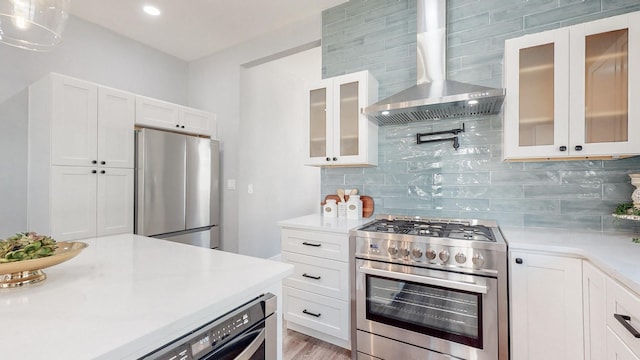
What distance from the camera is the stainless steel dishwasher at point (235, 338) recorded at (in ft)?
2.24

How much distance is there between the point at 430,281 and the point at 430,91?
128cm

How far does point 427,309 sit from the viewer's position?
1682mm

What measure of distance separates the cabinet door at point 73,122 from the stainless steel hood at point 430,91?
2.39 meters

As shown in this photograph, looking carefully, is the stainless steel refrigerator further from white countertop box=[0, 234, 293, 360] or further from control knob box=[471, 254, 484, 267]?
control knob box=[471, 254, 484, 267]

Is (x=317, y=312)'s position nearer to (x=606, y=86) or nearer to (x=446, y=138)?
(x=446, y=138)

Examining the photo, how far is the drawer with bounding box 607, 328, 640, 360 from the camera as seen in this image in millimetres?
999

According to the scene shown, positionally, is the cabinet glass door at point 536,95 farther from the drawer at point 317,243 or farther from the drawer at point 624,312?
the drawer at point 317,243

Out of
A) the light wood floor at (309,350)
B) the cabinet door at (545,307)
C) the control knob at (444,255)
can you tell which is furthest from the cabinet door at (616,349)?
the light wood floor at (309,350)

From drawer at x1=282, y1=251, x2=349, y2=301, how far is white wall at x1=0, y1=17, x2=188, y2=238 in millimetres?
2424

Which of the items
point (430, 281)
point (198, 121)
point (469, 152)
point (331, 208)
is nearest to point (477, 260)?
point (430, 281)

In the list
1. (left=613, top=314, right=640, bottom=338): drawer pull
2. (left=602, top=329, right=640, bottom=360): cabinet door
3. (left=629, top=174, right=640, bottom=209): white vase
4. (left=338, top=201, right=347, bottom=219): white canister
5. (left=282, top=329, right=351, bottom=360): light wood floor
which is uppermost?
(left=629, top=174, right=640, bottom=209): white vase

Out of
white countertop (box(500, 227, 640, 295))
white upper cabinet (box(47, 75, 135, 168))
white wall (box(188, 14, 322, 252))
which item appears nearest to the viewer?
white countertop (box(500, 227, 640, 295))

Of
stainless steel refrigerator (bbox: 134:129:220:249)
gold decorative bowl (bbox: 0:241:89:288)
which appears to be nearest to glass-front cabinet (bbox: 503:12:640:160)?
gold decorative bowl (bbox: 0:241:89:288)

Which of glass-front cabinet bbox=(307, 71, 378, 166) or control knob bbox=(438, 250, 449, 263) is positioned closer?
control knob bbox=(438, 250, 449, 263)
